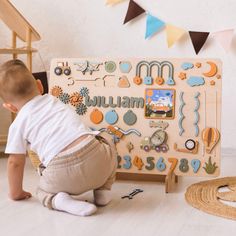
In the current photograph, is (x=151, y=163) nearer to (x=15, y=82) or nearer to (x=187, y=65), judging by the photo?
(x=187, y=65)

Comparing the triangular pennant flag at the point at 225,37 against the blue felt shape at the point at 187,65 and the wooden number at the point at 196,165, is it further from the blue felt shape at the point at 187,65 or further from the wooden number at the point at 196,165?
the wooden number at the point at 196,165

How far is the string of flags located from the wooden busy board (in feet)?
1.60

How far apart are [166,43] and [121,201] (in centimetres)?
93

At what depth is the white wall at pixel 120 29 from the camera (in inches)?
79.9

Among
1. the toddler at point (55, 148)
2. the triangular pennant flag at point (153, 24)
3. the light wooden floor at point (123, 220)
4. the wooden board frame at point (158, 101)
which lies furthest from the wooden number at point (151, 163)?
the triangular pennant flag at point (153, 24)


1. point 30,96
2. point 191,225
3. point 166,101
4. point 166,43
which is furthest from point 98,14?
point 191,225

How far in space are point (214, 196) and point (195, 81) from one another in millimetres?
388

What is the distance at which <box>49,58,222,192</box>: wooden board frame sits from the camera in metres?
1.54

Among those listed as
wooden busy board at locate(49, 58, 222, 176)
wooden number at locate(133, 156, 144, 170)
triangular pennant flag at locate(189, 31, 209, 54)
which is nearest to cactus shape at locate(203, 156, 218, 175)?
wooden busy board at locate(49, 58, 222, 176)

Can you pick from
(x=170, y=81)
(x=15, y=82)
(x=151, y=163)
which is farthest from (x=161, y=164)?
(x=15, y=82)

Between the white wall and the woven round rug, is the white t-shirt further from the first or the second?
the white wall

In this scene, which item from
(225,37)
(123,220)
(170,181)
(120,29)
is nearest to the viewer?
(123,220)

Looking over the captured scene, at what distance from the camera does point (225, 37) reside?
6.54 feet

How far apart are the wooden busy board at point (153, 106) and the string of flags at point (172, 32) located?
0.49 m
